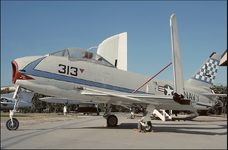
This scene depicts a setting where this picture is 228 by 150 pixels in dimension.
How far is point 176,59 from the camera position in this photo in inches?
299

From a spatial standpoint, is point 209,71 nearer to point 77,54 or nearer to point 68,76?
point 77,54

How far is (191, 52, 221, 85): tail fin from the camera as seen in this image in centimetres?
1528

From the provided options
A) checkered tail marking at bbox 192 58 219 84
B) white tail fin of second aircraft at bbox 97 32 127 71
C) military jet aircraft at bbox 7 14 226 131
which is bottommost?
military jet aircraft at bbox 7 14 226 131

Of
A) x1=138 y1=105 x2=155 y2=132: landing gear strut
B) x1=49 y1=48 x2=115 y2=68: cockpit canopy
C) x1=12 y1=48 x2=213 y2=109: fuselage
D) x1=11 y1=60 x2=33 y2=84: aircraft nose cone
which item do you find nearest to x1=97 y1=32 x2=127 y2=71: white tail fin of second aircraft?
x1=12 y1=48 x2=213 y2=109: fuselage

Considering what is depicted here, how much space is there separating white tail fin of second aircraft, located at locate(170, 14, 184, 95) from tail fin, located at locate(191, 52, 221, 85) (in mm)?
8284

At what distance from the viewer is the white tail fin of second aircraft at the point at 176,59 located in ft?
24.4

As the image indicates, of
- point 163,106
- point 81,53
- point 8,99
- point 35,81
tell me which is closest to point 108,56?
point 81,53

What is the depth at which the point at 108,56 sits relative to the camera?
15.5 m

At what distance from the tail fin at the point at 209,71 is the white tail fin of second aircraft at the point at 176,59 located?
8284 millimetres

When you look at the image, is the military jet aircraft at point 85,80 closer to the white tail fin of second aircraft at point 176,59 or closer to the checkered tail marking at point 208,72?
the white tail fin of second aircraft at point 176,59

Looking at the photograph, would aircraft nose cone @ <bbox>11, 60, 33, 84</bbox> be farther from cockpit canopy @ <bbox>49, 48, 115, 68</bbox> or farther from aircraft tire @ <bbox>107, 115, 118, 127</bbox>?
aircraft tire @ <bbox>107, 115, 118, 127</bbox>

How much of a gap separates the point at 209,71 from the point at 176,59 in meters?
9.21

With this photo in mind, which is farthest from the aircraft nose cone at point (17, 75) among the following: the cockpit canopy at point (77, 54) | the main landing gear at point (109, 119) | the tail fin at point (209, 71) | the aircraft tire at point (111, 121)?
the tail fin at point (209, 71)

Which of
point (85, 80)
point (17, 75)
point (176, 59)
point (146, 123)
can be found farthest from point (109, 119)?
point (176, 59)
